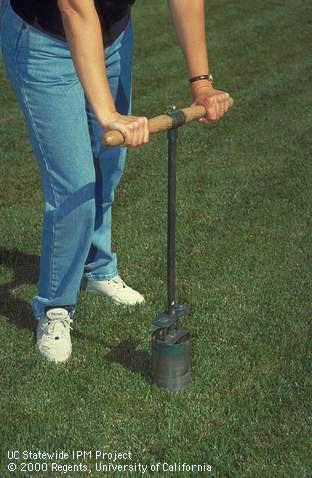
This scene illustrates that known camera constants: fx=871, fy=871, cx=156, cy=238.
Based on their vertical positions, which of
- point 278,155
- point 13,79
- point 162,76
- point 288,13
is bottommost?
point 288,13

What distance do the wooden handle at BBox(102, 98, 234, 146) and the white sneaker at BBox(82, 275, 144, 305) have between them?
1404 mm

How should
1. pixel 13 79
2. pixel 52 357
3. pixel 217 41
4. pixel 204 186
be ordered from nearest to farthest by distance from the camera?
pixel 13 79
pixel 52 357
pixel 204 186
pixel 217 41

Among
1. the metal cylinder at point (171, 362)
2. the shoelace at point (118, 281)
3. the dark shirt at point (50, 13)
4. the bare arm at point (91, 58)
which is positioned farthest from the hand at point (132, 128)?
the shoelace at point (118, 281)

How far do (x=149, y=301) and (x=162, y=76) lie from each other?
23.2 feet

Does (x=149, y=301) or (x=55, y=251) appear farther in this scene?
(x=149, y=301)

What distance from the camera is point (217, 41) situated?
13.9m

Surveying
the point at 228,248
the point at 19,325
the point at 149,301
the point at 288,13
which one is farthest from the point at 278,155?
the point at 288,13

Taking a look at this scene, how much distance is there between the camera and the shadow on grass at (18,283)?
4740 mm

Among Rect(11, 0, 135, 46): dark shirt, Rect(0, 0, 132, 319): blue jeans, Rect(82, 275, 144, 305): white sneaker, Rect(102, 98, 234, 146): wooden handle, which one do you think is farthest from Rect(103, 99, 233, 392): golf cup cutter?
Rect(82, 275, 144, 305): white sneaker

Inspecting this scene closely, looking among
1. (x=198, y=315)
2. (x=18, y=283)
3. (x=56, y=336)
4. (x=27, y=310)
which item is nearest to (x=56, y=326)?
(x=56, y=336)

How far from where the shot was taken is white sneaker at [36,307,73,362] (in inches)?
167

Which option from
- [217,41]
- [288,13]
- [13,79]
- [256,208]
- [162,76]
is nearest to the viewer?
[13,79]

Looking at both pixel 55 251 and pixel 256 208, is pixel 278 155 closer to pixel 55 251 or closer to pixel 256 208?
pixel 256 208

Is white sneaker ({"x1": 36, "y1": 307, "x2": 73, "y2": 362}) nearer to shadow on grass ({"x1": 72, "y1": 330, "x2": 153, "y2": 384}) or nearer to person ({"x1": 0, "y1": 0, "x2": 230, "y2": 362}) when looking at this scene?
person ({"x1": 0, "y1": 0, "x2": 230, "y2": 362})
